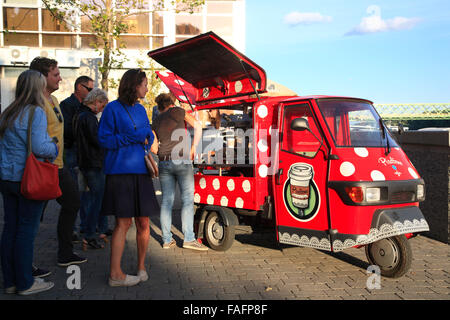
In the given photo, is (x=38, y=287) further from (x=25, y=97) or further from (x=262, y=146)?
(x=262, y=146)

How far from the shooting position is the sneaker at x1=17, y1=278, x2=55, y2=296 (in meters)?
4.29

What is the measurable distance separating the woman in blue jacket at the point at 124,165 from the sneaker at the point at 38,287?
58 cm

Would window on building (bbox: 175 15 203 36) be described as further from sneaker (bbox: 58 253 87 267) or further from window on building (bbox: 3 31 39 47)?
sneaker (bbox: 58 253 87 267)

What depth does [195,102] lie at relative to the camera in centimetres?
734

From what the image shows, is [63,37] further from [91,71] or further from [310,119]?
[310,119]

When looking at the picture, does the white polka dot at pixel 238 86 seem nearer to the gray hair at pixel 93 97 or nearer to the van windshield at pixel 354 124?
the van windshield at pixel 354 124

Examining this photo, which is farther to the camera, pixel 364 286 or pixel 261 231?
pixel 261 231

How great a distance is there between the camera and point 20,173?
4.16 metres

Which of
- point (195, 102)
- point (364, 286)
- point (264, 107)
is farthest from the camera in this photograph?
point (195, 102)

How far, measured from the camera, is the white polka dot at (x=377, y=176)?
4.77 m
